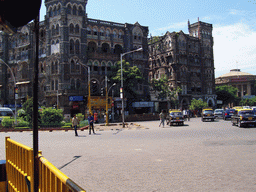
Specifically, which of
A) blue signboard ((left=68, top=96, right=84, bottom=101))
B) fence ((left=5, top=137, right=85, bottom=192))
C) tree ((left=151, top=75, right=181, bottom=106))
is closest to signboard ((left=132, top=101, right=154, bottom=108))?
tree ((left=151, top=75, right=181, bottom=106))

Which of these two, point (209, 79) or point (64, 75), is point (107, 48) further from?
point (209, 79)

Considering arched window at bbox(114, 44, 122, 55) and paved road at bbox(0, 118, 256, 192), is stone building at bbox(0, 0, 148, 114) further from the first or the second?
paved road at bbox(0, 118, 256, 192)

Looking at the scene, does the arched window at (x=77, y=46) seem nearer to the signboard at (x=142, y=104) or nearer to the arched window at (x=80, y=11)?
the arched window at (x=80, y=11)

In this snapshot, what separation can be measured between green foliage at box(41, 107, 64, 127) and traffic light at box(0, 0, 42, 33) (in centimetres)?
2686

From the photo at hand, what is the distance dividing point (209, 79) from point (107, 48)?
3229 centimetres

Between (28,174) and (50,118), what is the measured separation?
24.5 m

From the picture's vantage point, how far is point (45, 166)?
3592 mm

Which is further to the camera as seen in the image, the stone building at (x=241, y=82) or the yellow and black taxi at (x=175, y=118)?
the stone building at (x=241, y=82)

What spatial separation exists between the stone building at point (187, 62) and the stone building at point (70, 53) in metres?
13.3

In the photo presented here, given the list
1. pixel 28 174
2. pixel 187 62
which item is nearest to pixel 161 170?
pixel 28 174

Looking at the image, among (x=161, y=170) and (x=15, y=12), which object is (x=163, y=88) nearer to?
(x=161, y=170)

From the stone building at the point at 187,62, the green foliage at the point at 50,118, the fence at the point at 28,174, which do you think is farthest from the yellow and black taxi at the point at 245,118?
the stone building at the point at 187,62

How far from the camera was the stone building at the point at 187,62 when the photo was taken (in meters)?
61.9

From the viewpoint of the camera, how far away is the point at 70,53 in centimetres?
4484
